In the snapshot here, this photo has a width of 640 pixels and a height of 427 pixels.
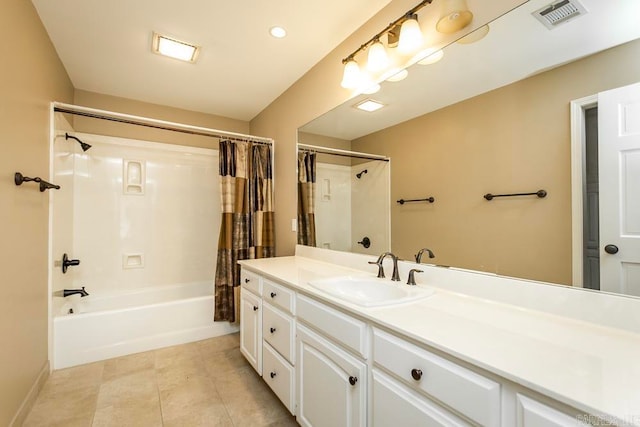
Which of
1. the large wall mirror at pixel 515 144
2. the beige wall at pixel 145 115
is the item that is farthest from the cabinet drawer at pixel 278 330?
the beige wall at pixel 145 115

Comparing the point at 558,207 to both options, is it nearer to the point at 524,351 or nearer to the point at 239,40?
the point at 524,351

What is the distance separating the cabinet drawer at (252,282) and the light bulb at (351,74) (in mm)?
1470

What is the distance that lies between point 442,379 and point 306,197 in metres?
1.90

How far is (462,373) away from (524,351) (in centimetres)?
18

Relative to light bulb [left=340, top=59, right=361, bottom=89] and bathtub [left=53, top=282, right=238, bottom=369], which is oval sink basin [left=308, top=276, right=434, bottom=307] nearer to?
light bulb [left=340, top=59, right=361, bottom=89]

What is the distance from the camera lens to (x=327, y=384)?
126 cm

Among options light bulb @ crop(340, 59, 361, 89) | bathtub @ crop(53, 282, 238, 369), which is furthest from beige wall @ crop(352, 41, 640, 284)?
bathtub @ crop(53, 282, 238, 369)

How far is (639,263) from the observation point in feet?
2.97

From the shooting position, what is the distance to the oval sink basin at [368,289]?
1318 millimetres

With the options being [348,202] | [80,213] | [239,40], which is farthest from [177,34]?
[80,213]

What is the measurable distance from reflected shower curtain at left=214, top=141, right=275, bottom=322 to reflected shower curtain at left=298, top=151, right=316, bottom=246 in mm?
469

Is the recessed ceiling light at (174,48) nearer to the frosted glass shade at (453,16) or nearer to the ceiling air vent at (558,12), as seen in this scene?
the frosted glass shade at (453,16)

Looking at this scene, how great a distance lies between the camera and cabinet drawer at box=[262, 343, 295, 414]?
60.9 inches

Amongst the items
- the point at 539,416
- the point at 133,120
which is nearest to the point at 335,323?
the point at 539,416
